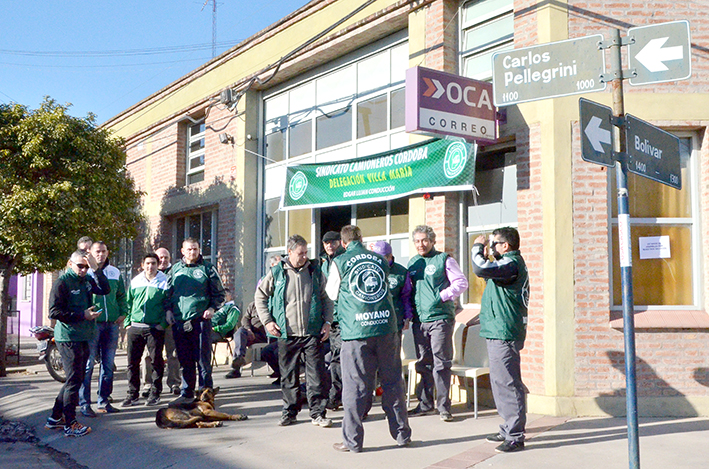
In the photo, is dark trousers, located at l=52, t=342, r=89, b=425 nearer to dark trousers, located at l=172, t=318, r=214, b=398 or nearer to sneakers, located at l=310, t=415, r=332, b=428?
dark trousers, located at l=172, t=318, r=214, b=398

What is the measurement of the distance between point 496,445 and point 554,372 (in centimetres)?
167

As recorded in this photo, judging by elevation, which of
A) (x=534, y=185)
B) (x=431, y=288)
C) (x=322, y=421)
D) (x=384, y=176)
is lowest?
(x=322, y=421)

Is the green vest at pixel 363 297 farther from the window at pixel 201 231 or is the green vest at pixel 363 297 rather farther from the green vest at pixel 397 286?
the window at pixel 201 231

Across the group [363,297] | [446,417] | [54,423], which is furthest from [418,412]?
[54,423]

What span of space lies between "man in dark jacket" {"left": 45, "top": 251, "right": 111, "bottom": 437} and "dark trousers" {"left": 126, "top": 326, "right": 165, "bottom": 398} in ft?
3.56

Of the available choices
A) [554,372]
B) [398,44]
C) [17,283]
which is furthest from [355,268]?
[17,283]

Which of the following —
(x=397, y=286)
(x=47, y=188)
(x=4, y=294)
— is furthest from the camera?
(x=4, y=294)

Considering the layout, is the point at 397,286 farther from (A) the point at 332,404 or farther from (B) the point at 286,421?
(B) the point at 286,421

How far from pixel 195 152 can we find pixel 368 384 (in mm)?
10121

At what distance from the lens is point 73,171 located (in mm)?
12023

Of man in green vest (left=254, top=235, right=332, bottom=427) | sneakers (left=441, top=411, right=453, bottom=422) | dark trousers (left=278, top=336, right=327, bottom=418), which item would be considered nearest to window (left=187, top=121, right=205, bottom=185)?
man in green vest (left=254, top=235, right=332, bottom=427)

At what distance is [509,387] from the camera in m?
5.79

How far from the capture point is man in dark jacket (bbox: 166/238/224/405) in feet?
26.1

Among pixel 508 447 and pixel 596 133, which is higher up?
pixel 596 133
